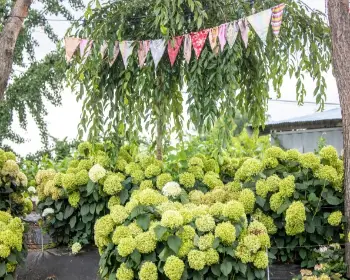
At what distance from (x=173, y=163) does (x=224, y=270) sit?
1.36m

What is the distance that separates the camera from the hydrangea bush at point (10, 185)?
3.54 metres

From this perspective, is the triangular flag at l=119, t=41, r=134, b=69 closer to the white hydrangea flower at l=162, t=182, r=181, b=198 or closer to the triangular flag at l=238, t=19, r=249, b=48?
the triangular flag at l=238, t=19, r=249, b=48

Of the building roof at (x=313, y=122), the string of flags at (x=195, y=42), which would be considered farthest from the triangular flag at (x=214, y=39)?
the building roof at (x=313, y=122)

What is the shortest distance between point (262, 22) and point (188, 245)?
1.45 meters

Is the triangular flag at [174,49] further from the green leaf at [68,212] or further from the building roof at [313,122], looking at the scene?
the building roof at [313,122]

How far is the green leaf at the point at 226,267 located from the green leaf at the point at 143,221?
0.45 m

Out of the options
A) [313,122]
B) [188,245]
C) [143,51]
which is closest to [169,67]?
[143,51]

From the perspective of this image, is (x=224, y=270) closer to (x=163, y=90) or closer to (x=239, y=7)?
(x=163, y=90)

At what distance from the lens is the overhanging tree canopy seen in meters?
3.25

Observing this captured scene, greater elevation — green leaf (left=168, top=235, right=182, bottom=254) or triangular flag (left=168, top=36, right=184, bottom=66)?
triangular flag (left=168, top=36, right=184, bottom=66)

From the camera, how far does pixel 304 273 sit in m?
2.48

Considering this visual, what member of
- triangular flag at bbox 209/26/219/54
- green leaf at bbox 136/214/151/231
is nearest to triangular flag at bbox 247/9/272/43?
triangular flag at bbox 209/26/219/54

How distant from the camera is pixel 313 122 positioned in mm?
7195

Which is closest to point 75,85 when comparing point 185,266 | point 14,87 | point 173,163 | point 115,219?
point 173,163
